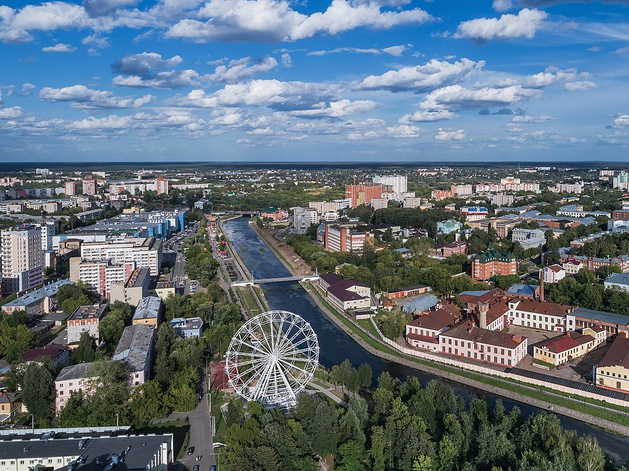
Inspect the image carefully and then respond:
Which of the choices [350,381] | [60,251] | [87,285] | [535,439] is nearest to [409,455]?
[535,439]

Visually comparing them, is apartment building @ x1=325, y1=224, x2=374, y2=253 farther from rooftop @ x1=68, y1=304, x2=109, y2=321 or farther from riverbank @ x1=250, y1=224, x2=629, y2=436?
rooftop @ x1=68, y1=304, x2=109, y2=321

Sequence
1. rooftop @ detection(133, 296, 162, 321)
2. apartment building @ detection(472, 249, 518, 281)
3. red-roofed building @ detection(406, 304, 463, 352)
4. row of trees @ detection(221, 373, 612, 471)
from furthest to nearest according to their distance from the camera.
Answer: apartment building @ detection(472, 249, 518, 281), rooftop @ detection(133, 296, 162, 321), red-roofed building @ detection(406, 304, 463, 352), row of trees @ detection(221, 373, 612, 471)

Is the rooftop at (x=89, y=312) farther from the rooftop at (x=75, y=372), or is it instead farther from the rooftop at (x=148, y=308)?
the rooftop at (x=75, y=372)

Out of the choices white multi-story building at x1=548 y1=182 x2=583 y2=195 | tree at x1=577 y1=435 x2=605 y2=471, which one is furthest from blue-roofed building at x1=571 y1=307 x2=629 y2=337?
white multi-story building at x1=548 y1=182 x2=583 y2=195

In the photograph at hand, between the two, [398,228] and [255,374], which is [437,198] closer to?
[398,228]

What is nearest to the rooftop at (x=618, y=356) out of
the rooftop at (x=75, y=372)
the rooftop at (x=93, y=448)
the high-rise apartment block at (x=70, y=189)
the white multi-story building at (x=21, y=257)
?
the rooftop at (x=93, y=448)

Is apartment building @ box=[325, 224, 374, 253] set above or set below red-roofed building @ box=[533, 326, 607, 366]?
above

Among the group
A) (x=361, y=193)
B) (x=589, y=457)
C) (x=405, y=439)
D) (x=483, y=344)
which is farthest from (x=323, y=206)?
(x=589, y=457)
